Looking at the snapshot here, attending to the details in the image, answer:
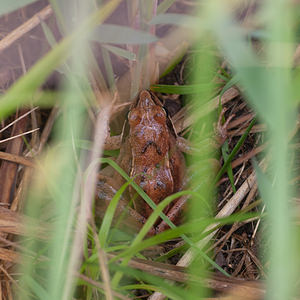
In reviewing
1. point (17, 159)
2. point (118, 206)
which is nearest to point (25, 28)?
point (17, 159)

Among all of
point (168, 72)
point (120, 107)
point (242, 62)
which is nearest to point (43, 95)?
point (120, 107)

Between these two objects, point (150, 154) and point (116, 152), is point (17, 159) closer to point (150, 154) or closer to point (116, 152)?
point (116, 152)

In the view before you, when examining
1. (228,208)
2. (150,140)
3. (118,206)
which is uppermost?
(150,140)

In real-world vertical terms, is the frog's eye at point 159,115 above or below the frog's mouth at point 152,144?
above

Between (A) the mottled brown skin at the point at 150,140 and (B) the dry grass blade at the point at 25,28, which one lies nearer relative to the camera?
(B) the dry grass blade at the point at 25,28

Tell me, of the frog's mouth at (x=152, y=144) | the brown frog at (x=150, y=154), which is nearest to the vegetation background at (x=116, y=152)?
the brown frog at (x=150, y=154)

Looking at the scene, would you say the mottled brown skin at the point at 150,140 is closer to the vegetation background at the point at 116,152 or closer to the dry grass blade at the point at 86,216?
the vegetation background at the point at 116,152

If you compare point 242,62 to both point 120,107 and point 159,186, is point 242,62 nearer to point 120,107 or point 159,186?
point 159,186

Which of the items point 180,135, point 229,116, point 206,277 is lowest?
point 206,277
